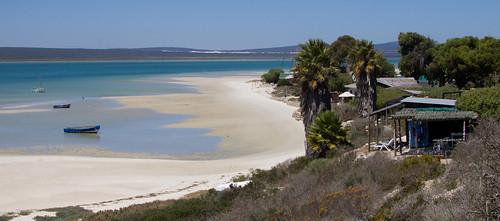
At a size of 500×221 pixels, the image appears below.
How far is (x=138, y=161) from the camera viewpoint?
33594mm

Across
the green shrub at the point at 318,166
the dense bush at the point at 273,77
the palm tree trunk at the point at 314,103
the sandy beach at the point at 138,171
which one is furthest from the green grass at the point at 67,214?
the dense bush at the point at 273,77

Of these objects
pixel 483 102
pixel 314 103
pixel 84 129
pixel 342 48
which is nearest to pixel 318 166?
pixel 483 102

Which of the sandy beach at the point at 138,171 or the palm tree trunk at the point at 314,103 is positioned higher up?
the palm tree trunk at the point at 314,103

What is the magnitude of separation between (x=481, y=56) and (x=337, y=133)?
1866cm

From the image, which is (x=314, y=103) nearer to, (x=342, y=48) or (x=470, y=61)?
(x=470, y=61)

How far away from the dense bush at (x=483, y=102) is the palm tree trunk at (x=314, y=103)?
5924 mm

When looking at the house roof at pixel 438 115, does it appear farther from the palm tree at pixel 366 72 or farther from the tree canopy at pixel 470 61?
the tree canopy at pixel 470 61

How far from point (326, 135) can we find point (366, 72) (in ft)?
32.8

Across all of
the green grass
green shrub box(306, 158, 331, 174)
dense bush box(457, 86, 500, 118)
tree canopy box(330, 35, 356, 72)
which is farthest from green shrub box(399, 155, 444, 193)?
tree canopy box(330, 35, 356, 72)

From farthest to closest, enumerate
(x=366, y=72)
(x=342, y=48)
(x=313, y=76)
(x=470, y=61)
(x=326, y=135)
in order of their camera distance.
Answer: (x=342, y=48), (x=470, y=61), (x=366, y=72), (x=313, y=76), (x=326, y=135)

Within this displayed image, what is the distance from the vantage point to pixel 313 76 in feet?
88.6

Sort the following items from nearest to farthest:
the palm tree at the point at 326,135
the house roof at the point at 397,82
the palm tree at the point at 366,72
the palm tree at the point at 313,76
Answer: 1. the palm tree at the point at 326,135
2. the palm tree at the point at 313,76
3. the palm tree at the point at 366,72
4. the house roof at the point at 397,82

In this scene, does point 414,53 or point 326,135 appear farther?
point 414,53

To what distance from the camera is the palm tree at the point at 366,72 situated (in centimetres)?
3366
